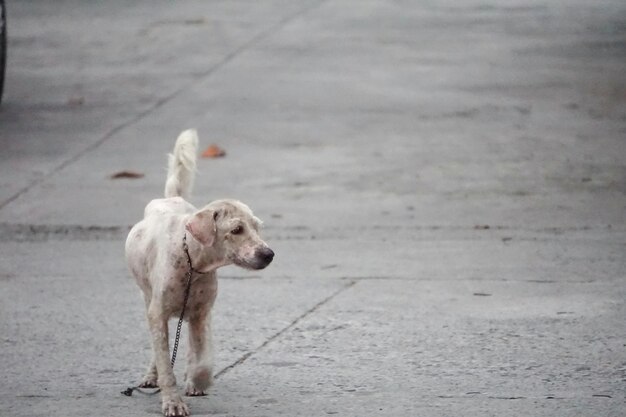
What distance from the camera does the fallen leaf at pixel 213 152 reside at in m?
11.6

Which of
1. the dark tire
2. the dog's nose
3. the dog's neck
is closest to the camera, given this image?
the dog's nose

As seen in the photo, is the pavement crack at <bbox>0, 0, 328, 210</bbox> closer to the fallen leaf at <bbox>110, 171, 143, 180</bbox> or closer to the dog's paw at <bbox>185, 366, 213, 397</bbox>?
the fallen leaf at <bbox>110, 171, 143, 180</bbox>

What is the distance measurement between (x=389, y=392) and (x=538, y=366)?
0.74 m

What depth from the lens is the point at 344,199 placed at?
33.4 feet

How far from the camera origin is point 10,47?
16.6 metres

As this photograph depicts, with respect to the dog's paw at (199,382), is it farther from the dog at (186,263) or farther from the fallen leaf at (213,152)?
the fallen leaf at (213,152)

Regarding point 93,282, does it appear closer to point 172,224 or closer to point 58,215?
point 58,215

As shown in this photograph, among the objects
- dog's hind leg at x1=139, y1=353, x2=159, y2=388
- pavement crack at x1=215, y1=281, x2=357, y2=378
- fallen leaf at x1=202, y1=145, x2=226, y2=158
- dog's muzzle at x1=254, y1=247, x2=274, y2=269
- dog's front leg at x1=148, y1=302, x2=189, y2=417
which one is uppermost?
dog's muzzle at x1=254, y1=247, x2=274, y2=269

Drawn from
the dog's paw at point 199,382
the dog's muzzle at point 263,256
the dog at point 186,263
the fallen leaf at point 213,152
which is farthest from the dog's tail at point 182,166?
the fallen leaf at point 213,152

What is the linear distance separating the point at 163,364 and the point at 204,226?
2.02ft

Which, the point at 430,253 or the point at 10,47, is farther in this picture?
the point at 10,47

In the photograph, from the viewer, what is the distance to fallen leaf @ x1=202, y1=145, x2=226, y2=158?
11586 millimetres

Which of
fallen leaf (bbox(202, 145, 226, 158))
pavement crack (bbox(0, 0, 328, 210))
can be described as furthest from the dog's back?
fallen leaf (bbox(202, 145, 226, 158))

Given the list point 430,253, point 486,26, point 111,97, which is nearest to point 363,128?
point 111,97
